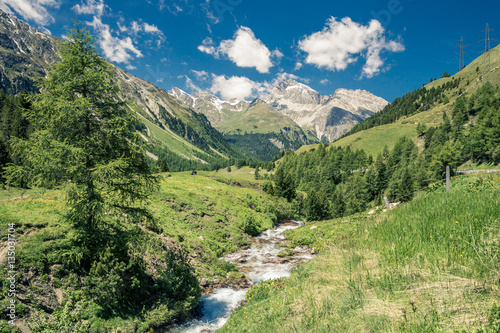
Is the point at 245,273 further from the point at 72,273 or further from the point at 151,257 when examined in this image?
the point at 72,273

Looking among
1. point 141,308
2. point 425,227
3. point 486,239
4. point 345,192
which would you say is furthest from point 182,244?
point 345,192

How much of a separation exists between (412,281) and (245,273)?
17.7 meters

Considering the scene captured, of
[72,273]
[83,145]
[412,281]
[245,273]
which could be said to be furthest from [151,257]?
[412,281]

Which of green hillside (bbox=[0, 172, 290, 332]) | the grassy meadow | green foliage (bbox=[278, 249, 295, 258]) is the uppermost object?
the grassy meadow

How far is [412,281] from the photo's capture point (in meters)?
5.59

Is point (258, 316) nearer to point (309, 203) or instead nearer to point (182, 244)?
point (182, 244)

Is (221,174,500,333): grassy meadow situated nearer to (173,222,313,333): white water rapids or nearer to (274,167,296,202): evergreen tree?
(173,222,313,333): white water rapids

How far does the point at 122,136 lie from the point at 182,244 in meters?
13.9

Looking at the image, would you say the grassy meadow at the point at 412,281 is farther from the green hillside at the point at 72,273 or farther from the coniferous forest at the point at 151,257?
the green hillside at the point at 72,273

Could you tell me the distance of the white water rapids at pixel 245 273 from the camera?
14.4 metres

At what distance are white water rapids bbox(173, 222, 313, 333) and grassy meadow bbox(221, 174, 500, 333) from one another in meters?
5.69

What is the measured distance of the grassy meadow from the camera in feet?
13.8

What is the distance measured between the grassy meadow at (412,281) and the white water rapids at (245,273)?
5.69m

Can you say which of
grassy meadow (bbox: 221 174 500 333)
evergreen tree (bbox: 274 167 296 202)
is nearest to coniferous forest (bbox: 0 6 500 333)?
grassy meadow (bbox: 221 174 500 333)
